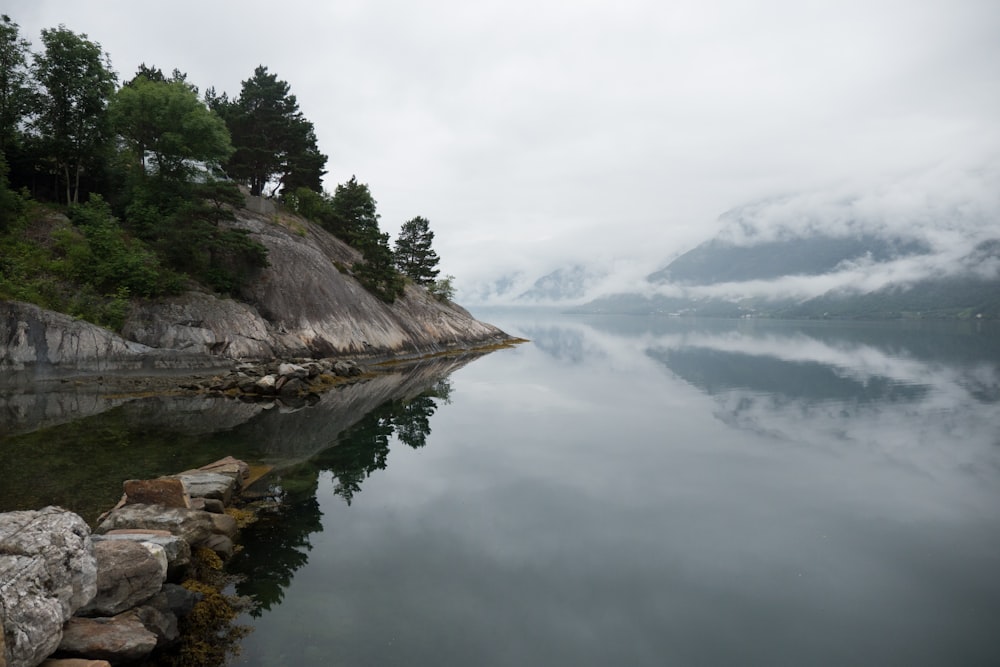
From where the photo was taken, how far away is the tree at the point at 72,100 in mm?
46156

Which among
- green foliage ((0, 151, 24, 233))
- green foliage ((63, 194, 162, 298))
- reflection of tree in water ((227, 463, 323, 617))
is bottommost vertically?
reflection of tree in water ((227, 463, 323, 617))

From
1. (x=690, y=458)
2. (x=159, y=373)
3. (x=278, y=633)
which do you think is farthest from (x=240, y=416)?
(x=690, y=458)

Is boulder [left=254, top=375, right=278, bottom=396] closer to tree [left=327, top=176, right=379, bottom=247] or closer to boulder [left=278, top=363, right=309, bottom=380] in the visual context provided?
boulder [left=278, top=363, right=309, bottom=380]

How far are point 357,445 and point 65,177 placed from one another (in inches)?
1966

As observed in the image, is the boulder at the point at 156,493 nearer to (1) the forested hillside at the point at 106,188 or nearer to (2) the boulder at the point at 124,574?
(2) the boulder at the point at 124,574

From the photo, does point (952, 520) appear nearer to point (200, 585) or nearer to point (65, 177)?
point (200, 585)

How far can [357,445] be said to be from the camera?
26.1m

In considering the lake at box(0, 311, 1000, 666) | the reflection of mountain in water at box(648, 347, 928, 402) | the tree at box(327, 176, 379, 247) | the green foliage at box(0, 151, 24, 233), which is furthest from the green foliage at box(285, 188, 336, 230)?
the reflection of mountain in water at box(648, 347, 928, 402)

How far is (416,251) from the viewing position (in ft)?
304

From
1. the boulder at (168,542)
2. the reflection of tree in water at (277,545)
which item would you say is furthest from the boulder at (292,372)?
the boulder at (168,542)

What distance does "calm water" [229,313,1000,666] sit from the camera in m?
10.9

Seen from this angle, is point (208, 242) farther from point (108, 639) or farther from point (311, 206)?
point (108, 639)

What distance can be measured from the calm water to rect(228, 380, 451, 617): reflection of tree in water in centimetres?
10

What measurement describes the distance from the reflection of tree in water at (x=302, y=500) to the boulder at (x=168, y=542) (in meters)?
1.48
